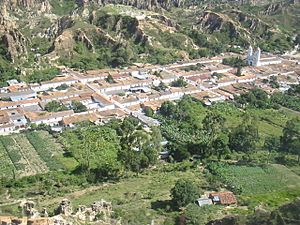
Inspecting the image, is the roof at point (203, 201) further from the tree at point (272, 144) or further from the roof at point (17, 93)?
the roof at point (17, 93)

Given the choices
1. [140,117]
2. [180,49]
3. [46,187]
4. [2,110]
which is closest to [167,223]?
[46,187]

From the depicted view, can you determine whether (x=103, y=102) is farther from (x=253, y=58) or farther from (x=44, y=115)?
(x=253, y=58)

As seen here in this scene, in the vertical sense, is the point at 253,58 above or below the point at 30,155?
above

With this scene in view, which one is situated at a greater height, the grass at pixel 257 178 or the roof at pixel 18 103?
the grass at pixel 257 178

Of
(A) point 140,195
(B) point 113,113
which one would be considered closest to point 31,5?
(B) point 113,113

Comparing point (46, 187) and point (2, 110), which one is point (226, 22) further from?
point (46, 187)

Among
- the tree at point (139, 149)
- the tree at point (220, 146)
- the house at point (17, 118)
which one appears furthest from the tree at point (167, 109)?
the house at point (17, 118)
